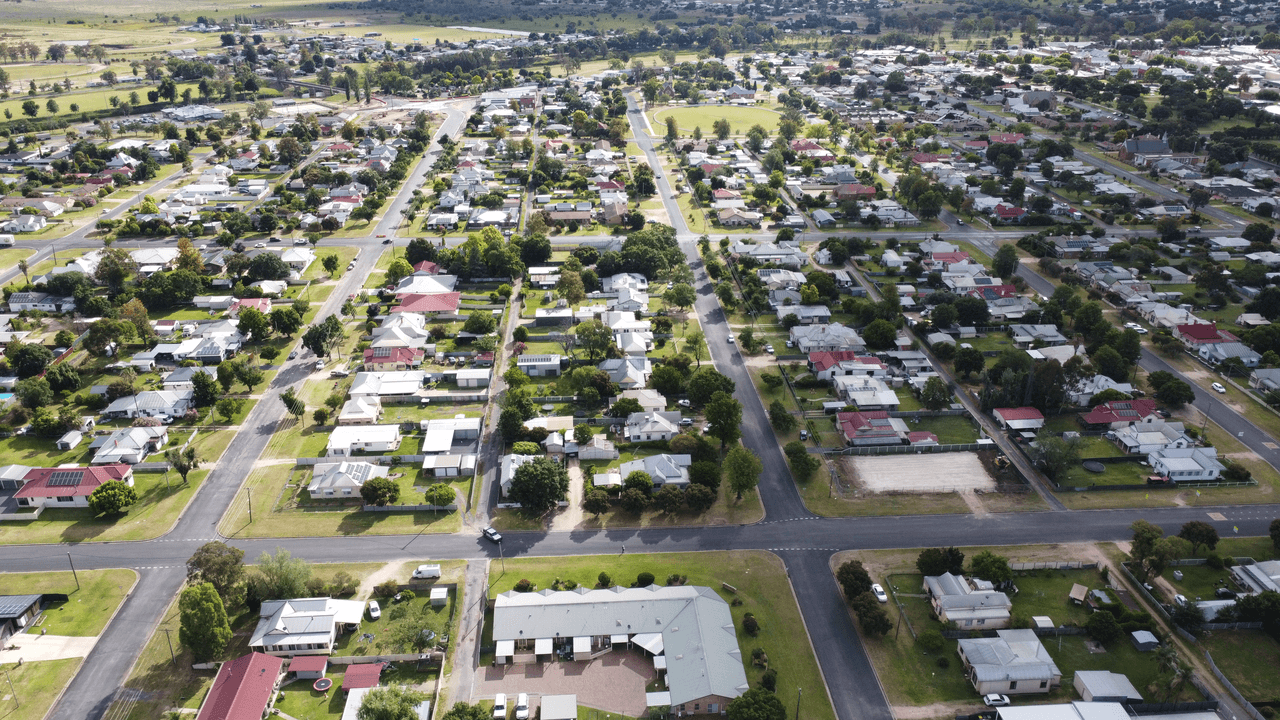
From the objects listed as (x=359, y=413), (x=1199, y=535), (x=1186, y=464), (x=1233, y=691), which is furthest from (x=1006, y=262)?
(x=359, y=413)

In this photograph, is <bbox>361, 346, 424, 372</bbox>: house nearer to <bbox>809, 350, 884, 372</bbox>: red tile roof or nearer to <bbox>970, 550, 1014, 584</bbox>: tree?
<bbox>809, 350, 884, 372</bbox>: red tile roof

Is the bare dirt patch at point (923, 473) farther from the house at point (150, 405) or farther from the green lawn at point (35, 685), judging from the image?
the house at point (150, 405)

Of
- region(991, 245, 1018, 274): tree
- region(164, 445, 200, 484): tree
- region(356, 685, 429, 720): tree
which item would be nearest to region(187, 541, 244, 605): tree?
region(356, 685, 429, 720): tree

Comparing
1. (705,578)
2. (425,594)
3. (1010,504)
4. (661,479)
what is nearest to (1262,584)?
(1010,504)

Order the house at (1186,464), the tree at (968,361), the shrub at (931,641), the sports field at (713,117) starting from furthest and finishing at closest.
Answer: the sports field at (713,117) → the tree at (968,361) → the house at (1186,464) → the shrub at (931,641)

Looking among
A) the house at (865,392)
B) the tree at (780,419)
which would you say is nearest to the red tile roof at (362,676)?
the tree at (780,419)
